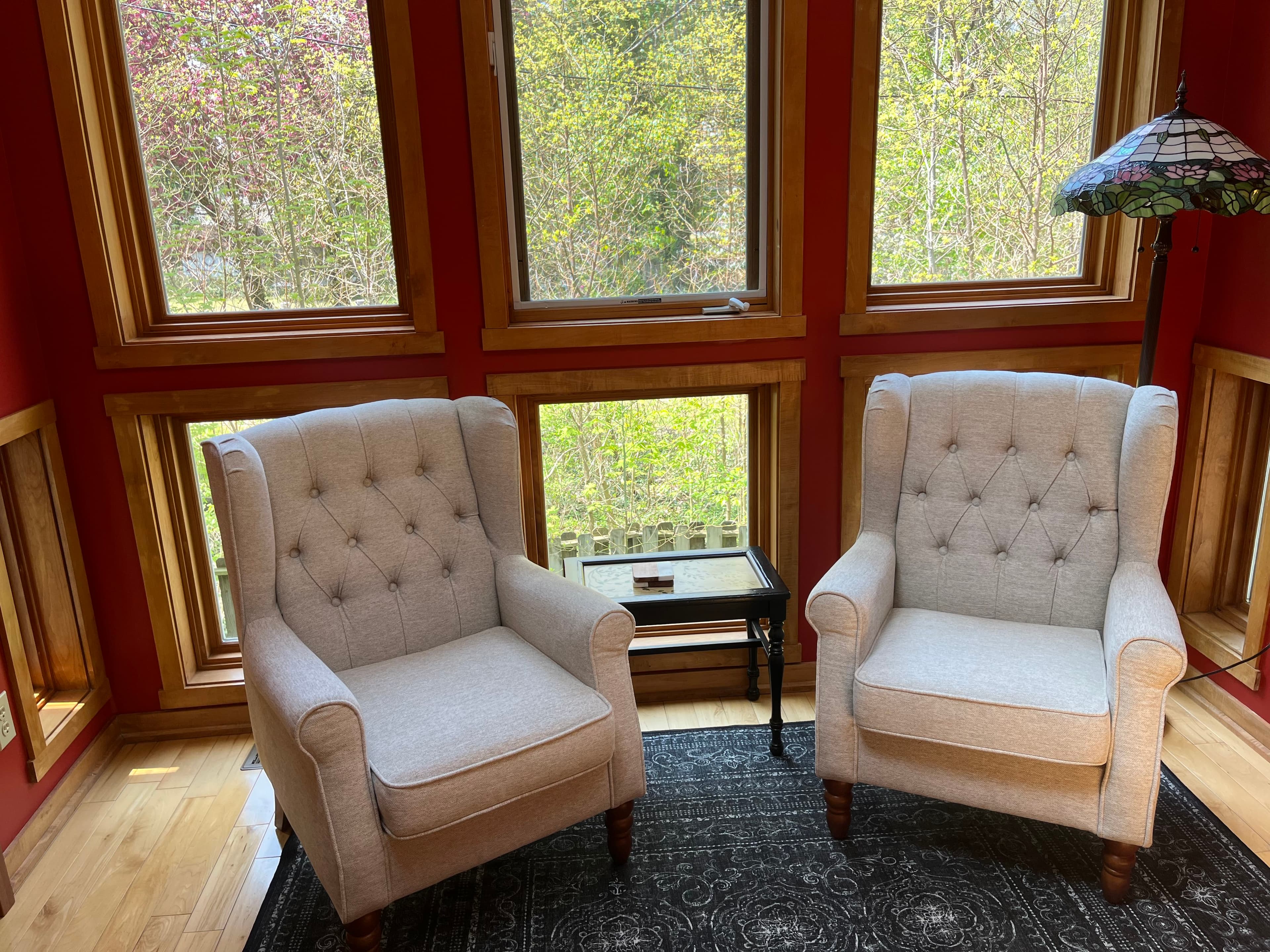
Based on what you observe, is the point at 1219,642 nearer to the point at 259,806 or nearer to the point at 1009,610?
the point at 1009,610

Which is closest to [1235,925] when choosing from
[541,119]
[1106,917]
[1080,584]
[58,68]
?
[1106,917]

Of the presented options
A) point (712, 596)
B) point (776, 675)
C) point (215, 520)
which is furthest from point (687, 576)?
point (215, 520)

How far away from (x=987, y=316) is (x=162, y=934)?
2.66m

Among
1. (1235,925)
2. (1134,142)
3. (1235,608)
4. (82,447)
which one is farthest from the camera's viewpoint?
(1235,608)

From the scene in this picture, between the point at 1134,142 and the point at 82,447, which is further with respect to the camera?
the point at 82,447

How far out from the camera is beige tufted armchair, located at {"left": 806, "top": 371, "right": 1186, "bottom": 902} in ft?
6.42

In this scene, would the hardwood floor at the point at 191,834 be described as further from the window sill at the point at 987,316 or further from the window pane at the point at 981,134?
the window pane at the point at 981,134

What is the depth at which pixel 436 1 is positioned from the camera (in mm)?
2443

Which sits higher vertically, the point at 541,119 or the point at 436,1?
the point at 436,1

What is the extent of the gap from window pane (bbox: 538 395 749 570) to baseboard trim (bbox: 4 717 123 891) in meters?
1.43

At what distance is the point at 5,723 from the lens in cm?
228

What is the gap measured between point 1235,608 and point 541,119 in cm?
261

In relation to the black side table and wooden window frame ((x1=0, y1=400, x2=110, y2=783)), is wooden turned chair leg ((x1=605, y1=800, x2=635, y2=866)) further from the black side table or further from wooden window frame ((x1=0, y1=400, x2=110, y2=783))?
wooden window frame ((x1=0, y1=400, x2=110, y2=783))

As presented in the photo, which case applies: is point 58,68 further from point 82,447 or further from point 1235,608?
point 1235,608
